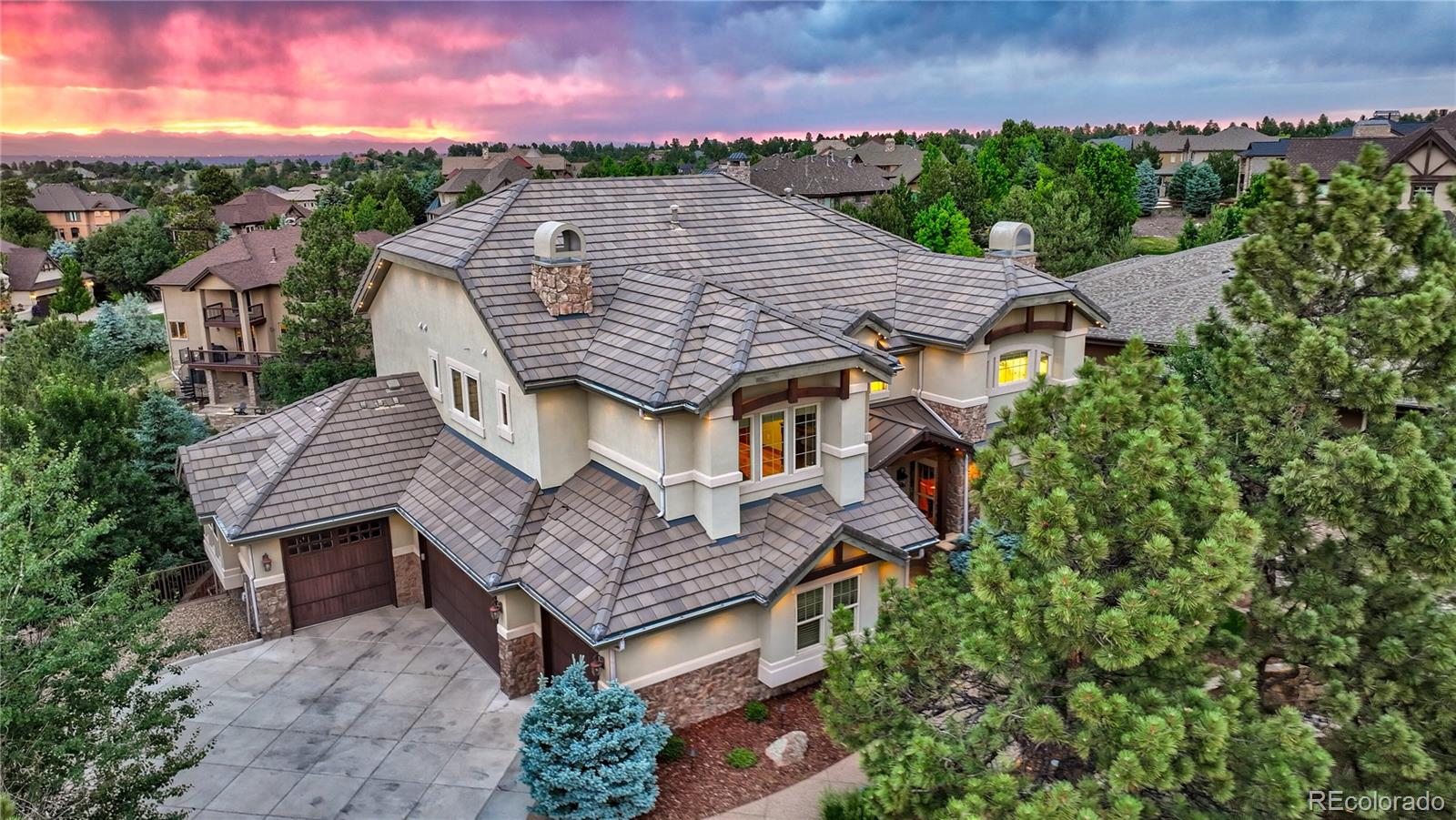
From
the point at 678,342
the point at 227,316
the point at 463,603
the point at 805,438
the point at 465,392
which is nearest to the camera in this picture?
the point at 678,342

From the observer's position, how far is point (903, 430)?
876 inches

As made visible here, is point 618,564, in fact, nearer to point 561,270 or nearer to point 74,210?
point 561,270

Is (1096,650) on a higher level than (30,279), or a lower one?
higher

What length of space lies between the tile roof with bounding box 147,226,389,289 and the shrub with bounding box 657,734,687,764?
4004 cm

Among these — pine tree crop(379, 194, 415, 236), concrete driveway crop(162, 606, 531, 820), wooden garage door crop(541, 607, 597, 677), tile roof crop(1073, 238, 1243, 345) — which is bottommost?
concrete driveway crop(162, 606, 531, 820)

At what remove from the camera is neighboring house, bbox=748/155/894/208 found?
296 ft

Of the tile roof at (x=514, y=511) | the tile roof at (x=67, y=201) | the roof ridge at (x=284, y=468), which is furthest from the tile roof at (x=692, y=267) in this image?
the tile roof at (x=67, y=201)

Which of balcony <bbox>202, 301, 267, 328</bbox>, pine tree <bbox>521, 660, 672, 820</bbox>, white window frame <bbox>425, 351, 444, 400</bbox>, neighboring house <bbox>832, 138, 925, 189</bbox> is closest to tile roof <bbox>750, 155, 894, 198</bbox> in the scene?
neighboring house <bbox>832, 138, 925, 189</bbox>

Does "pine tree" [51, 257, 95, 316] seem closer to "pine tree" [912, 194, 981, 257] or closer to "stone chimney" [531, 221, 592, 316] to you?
"pine tree" [912, 194, 981, 257]

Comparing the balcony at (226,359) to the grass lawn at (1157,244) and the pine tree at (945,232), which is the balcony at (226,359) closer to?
the pine tree at (945,232)

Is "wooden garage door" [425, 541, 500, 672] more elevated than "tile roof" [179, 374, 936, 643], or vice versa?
"tile roof" [179, 374, 936, 643]

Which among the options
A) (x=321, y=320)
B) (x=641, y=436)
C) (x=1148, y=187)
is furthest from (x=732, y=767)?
(x=1148, y=187)

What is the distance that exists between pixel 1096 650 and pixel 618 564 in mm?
8818

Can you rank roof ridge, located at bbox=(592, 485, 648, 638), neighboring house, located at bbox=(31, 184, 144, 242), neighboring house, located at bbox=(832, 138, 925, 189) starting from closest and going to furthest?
roof ridge, located at bbox=(592, 485, 648, 638) → neighboring house, located at bbox=(31, 184, 144, 242) → neighboring house, located at bbox=(832, 138, 925, 189)
